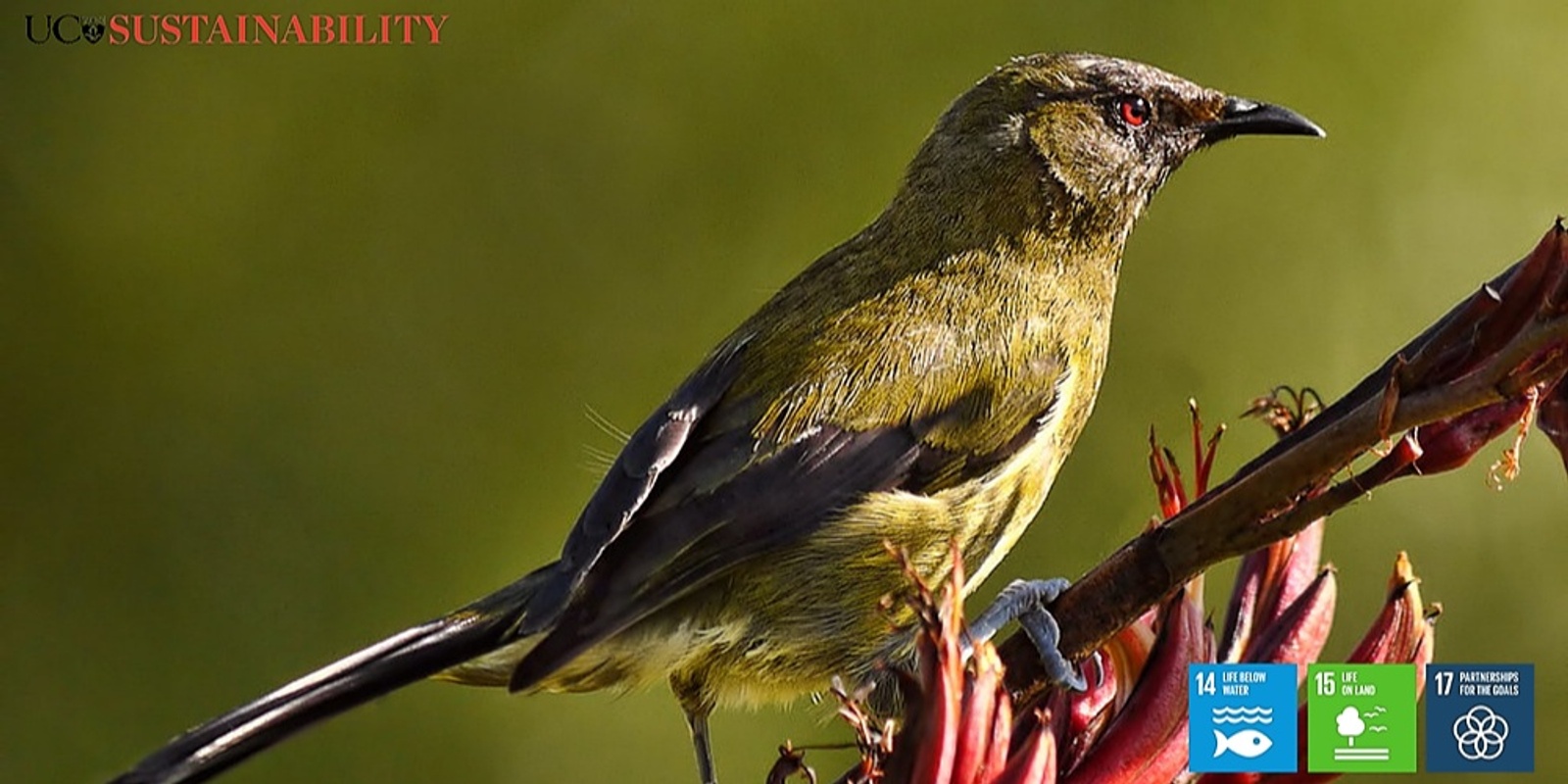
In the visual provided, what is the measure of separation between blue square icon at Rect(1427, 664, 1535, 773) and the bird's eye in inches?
45.9

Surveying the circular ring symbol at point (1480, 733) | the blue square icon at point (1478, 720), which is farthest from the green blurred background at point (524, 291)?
the circular ring symbol at point (1480, 733)

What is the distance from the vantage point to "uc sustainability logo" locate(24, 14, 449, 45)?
4688 mm

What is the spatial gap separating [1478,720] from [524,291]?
2586mm

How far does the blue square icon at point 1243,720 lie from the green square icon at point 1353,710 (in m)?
0.03

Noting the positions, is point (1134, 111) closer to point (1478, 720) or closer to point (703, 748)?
point (1478, 720)

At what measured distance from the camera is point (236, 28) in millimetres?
4816

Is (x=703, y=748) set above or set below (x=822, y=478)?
below

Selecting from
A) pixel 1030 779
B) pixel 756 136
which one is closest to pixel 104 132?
pixel 756 136

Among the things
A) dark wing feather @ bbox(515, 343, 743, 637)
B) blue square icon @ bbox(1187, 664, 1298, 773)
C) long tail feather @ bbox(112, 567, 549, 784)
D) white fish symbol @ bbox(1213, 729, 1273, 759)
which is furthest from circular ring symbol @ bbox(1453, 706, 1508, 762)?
long tail feather @ bbox(112, 567, 549, 784)

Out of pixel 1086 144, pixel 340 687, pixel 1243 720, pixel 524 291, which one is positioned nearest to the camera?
pixel 1243 720

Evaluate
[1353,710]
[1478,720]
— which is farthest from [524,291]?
[1353,710]

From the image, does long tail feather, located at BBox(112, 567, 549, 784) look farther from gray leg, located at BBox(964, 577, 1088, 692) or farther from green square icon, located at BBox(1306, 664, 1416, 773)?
green square icon, located at BBox(1306, 664, 1416, 773)

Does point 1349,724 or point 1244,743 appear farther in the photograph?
point 1349,724

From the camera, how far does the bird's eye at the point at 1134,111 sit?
3.75m
